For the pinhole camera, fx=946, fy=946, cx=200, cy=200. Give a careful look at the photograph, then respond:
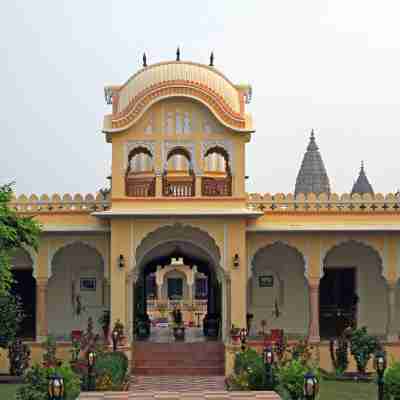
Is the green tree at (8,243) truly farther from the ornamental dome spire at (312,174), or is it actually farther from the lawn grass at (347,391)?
the ornamental dome spire at (312,174)

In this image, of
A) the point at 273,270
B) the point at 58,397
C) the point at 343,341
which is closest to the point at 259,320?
the point at 273,270

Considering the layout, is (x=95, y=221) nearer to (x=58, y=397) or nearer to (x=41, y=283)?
(x=41, y=283)

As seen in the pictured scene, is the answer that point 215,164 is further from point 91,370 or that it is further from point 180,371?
point 91,370

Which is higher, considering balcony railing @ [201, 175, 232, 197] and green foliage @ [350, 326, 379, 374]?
balcony railing @ [201, 175, 232, 197]

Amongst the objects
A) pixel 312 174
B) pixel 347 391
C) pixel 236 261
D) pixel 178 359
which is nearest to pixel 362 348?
pixel 347 391

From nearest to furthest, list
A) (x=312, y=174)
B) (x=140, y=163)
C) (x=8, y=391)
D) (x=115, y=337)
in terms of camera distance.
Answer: (x=8, y=391), (x=115, y=337), (x=140, y=163), (x=312, y=174)

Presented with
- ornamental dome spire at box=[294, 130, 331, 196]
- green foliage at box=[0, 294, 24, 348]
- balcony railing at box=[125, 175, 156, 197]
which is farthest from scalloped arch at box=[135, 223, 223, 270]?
ornamental dome spire at box=[294, 130, 331, 196]

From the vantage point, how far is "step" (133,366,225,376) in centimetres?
1998

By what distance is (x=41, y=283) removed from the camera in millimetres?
21172

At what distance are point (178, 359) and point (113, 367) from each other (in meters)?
3.80

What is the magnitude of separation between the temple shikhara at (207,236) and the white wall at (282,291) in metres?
0.03

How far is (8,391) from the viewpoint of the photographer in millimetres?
17234

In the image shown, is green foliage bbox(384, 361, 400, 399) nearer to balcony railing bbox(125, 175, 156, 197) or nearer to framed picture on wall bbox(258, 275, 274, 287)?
balcony railing bbox(125, 175, 156, 197)

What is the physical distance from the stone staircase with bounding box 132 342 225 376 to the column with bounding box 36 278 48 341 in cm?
211
